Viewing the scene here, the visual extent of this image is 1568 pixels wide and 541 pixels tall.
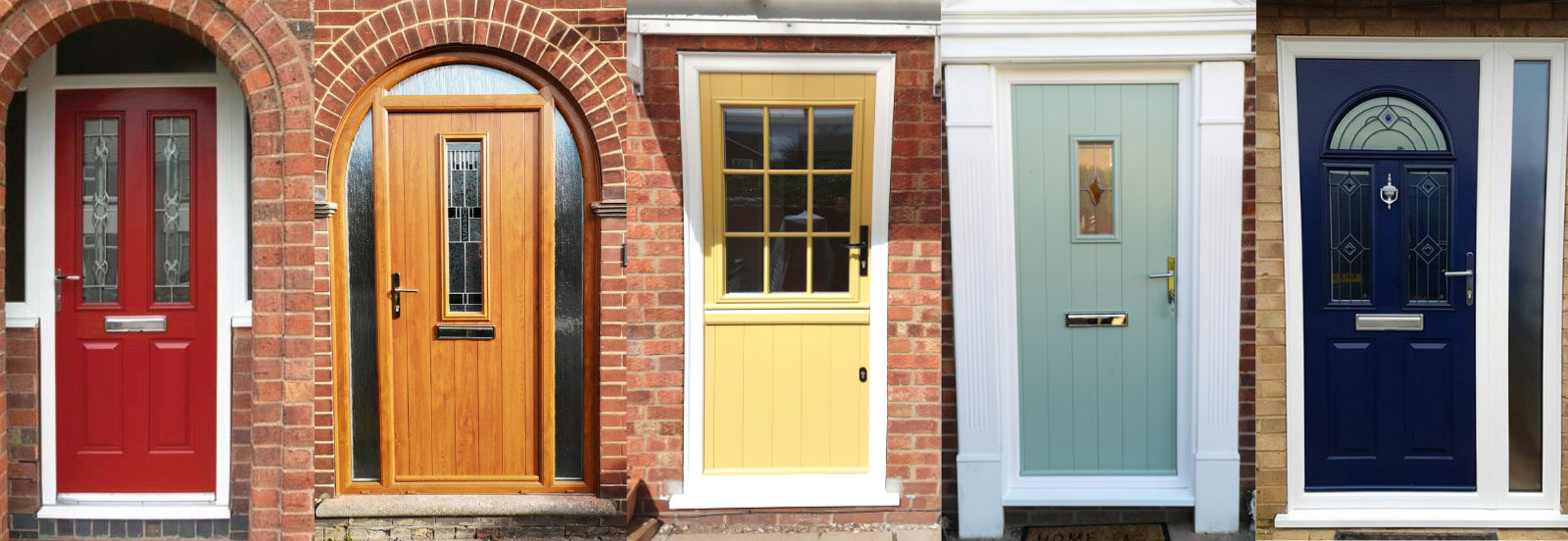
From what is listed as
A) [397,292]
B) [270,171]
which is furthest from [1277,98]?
[270,171]

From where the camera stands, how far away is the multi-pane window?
297 centimetres

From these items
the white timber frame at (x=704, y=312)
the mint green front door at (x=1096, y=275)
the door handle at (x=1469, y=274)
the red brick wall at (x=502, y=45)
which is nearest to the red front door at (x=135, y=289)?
the red brick wall at (x=502, y=45)

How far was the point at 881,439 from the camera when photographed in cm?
304

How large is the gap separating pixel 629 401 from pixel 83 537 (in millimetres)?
2198

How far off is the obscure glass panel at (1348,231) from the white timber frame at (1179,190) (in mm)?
543

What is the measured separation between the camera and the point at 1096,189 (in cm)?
286

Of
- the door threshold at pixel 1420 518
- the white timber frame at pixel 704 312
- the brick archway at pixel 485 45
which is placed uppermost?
the brick archway at pixel 485 45

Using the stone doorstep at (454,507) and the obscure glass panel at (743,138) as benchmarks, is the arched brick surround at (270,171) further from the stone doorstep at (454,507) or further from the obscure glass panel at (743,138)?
the obscure glass panel at (743,138)

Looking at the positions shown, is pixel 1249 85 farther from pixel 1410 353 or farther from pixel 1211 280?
pixel 1410 353

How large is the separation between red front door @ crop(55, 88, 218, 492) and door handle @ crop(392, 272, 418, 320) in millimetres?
737

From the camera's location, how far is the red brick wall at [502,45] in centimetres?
300

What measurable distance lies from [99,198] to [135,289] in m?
0.36

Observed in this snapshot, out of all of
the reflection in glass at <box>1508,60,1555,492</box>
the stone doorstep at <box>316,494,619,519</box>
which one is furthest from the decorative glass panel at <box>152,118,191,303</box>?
the reflection in glass at <box>1508,60,1555,492</box>

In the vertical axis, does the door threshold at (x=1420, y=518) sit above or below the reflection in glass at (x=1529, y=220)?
below
